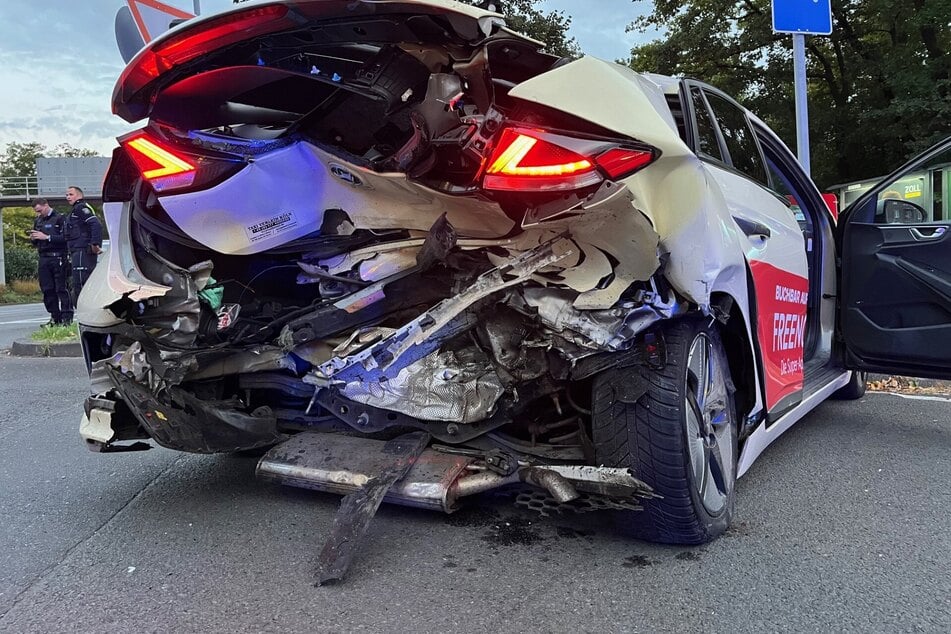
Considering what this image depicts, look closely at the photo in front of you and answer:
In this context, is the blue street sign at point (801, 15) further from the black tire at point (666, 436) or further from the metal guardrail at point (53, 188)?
the metal guardrail at point (53, 188)

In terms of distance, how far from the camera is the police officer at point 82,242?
8703 millimetres

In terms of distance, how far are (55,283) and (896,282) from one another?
10.2m

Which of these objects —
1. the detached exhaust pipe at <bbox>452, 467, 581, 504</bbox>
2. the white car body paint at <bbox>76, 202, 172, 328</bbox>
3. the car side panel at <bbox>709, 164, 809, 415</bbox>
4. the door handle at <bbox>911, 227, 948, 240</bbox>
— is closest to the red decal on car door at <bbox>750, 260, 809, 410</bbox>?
the car side panel at <bbox>709, 164, 809, 415</bbox>

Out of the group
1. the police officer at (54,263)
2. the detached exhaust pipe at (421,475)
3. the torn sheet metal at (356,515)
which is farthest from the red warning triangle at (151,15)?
the police officer at (54,263)

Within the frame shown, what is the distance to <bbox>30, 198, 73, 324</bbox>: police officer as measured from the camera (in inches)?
379

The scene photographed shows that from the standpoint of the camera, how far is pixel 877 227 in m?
3.82

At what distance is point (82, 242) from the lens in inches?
343

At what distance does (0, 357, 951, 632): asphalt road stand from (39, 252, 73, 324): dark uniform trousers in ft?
23.4

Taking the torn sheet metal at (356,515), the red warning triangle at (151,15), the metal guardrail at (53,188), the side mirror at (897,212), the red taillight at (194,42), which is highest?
the metal guardrail at (53,188)

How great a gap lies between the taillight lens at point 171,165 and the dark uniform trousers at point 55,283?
27.9ft

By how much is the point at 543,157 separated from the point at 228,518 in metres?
1.94

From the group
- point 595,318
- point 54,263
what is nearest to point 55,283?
point 54,263

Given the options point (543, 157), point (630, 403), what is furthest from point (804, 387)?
point (543, 157)

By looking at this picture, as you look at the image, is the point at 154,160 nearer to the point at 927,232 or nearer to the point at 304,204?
the point at 304,204
